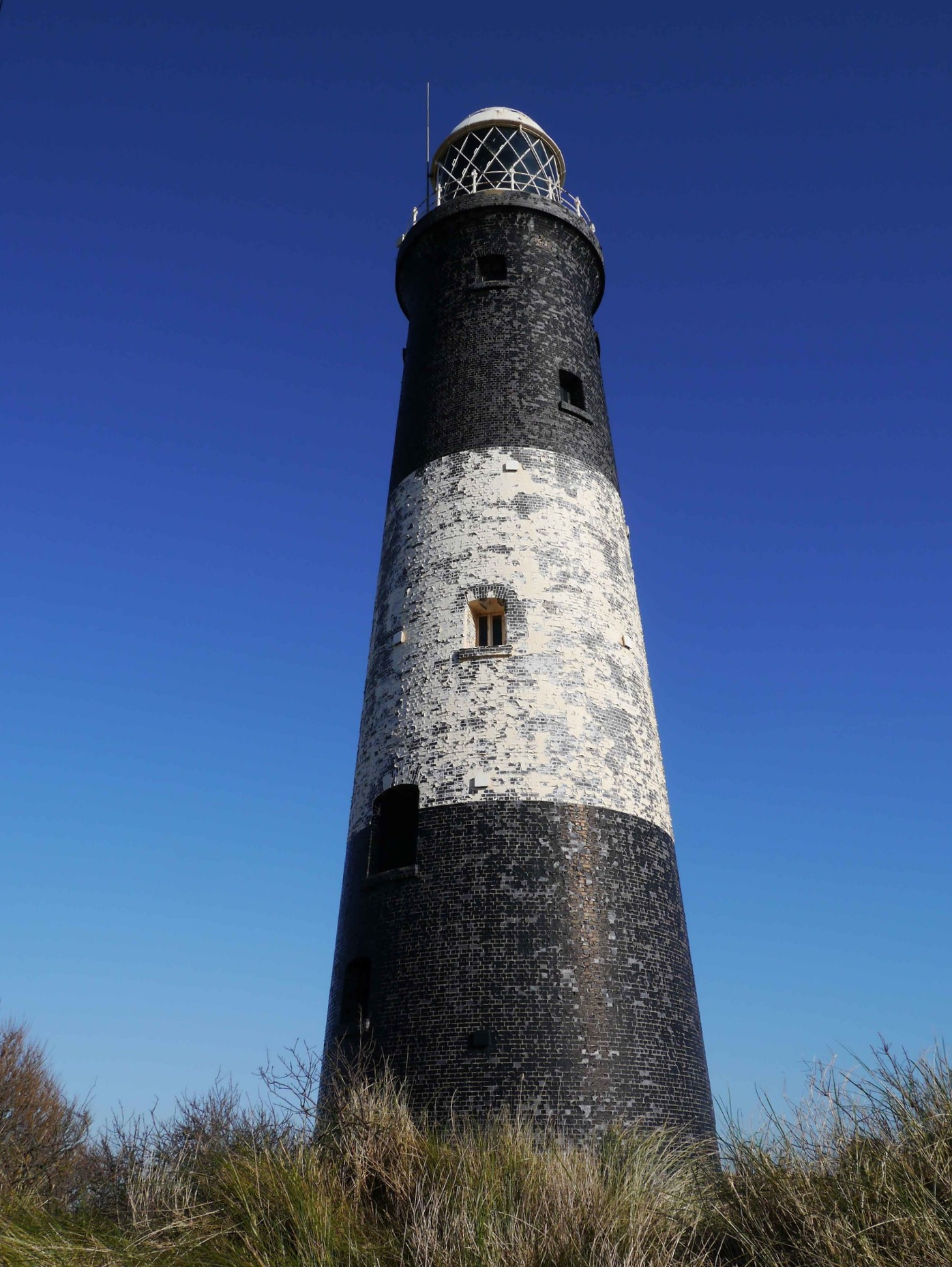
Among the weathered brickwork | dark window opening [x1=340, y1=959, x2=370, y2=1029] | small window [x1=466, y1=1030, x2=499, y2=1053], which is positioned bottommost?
small window [x1=466, y1=1030, x2=499, y2=1053]

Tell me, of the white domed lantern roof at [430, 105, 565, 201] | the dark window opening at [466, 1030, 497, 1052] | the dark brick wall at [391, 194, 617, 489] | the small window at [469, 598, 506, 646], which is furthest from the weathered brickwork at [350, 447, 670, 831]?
the white domed lantern roof at [430, 105, 565, 201]

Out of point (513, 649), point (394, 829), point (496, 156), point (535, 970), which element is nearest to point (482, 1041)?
point (535, 970)

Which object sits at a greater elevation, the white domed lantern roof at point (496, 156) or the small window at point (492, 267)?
the white domed lantern roof at point (496, 156)

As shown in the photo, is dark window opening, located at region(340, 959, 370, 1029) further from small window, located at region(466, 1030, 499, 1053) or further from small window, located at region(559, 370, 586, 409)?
small window, located at region(559, 370, 586, 409)

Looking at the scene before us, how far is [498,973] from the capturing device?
564 inches

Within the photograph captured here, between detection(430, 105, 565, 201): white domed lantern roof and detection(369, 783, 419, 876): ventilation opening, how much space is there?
46.4 ft

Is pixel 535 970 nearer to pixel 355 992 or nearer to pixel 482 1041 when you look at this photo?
pixel 482 1041

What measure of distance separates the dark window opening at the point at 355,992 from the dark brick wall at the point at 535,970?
6.5 inches

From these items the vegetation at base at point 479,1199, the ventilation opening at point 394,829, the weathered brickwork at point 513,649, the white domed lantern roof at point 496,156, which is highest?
the white domed lantern roof at point 496,156

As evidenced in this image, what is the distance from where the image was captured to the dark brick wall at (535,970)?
13.8 m

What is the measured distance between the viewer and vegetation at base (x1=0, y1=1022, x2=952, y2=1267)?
7.68 meters

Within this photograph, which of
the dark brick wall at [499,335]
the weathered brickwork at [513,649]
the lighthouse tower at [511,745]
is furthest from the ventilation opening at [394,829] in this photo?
the dark brick wall at [499,335]

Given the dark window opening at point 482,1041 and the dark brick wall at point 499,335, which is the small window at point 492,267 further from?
the dark window opening at point 482,1041

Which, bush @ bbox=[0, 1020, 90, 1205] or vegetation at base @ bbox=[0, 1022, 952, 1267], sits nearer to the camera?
vegetation at base @ bbox=[0, 1022, 952, 1267]
